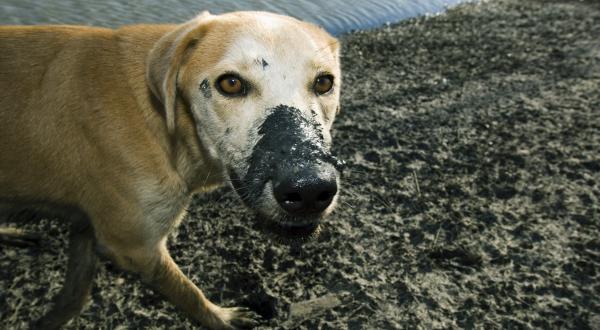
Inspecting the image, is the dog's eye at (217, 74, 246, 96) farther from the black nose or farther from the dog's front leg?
the dog's front leg

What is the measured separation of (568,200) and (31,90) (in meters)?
3.85

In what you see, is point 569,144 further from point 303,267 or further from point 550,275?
point 303,267

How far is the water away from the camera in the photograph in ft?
21.2

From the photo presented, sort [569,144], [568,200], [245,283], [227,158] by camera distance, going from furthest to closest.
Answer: [569,144] → [568,200] → [245,283] → [227,158]

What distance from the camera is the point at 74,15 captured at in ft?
21.9

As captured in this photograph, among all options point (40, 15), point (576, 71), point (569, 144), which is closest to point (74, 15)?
point (40, 15)

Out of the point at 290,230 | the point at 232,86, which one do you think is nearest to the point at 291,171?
the point at 290,230

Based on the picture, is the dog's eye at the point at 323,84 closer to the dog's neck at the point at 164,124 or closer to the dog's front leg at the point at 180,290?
the dog's neck at the point at 164,124

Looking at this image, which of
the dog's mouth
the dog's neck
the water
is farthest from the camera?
the water

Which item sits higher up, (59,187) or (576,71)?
(59,187)

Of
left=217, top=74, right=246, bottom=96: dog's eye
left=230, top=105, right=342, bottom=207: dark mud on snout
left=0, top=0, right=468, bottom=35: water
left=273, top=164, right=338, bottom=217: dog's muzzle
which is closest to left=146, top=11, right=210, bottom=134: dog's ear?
left=217, top=74, right=246, bottom=96: dog's eye

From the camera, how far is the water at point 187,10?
6461 millimetres

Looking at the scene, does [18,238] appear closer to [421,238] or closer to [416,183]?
[421,238]

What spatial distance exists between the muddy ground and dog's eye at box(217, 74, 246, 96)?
1107 millimetres
